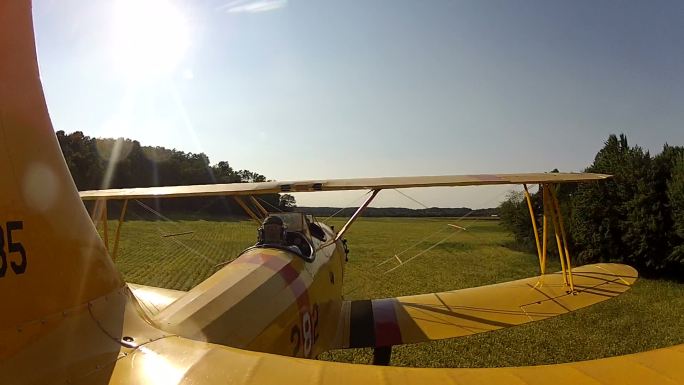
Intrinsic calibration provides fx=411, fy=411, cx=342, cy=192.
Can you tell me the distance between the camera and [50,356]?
1.87m

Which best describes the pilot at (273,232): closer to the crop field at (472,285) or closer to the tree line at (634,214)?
the crop field at (472,285)

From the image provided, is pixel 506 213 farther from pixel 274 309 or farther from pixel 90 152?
pixel 90 152

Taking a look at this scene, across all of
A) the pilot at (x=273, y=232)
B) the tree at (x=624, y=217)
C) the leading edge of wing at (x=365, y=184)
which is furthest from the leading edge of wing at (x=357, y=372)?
the tree at (x=624, y=217)

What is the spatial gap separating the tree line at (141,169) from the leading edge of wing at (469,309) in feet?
107

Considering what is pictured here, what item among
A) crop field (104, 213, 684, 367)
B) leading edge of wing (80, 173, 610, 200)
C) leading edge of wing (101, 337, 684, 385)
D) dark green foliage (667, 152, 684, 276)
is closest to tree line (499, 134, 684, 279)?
dark green foliage (667, 152, 684, 276)

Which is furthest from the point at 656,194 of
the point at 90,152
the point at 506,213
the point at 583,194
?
the point at 90,152

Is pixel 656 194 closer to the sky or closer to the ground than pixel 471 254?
closer to the sky

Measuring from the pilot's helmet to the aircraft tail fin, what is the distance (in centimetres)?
287

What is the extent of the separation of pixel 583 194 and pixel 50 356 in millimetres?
18008

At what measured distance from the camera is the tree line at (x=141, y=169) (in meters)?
42.0

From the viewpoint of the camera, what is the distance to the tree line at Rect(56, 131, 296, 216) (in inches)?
1654

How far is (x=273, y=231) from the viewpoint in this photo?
16.6 ft

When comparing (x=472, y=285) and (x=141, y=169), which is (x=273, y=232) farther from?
(x=141, y=169)

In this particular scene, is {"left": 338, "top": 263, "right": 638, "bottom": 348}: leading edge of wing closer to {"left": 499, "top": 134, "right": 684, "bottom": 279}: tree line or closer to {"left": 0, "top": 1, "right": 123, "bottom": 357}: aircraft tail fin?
{"left": 0, "top": 1, "right": 123, "bottom": 357}: aircraft tail fin
